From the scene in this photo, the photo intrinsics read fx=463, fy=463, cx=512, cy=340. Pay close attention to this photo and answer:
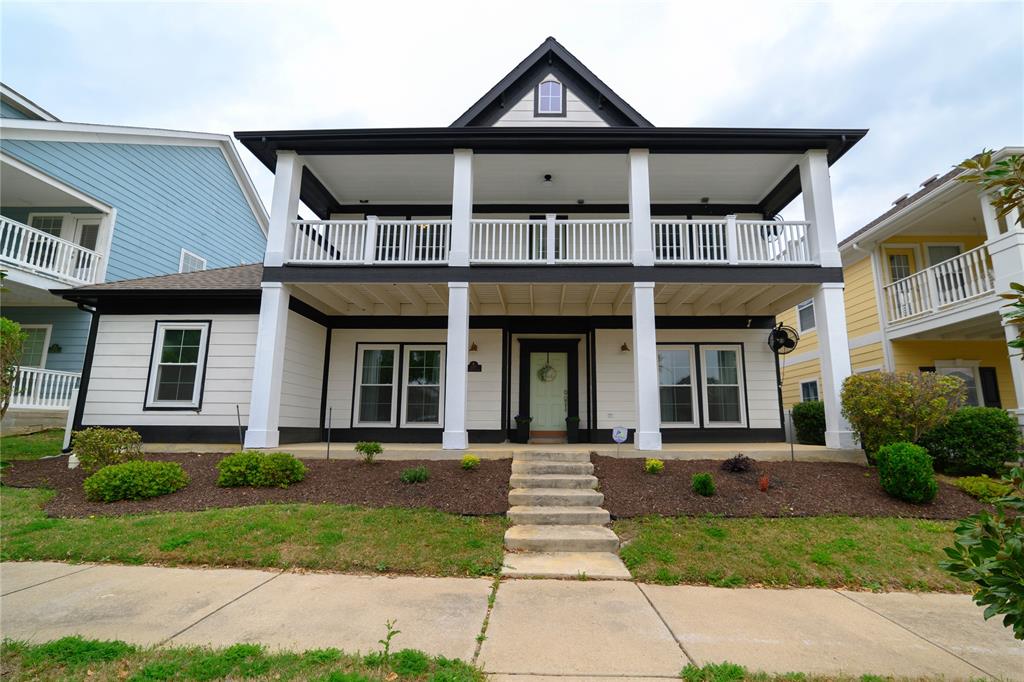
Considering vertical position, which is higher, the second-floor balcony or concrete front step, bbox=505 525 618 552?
the second-floor balcony

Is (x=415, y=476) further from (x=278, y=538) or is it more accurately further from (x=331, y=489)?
(x=278, y=538)

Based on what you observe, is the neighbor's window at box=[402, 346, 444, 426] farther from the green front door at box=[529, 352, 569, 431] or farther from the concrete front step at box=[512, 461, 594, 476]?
the concrete front step at box=[512, 461, 594, 476]

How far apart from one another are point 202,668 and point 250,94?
14.1m

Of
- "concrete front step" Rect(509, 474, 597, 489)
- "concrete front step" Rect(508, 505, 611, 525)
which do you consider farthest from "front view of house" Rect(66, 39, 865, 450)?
"concrete front step" Rect(508, 505, 611, 525)

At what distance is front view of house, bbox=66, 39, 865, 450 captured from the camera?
9.09 meters

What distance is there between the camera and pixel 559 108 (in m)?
10.6

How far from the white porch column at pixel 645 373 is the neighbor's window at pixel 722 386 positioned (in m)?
2.89

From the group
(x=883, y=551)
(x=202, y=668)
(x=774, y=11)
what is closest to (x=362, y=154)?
(x=774, y=11)

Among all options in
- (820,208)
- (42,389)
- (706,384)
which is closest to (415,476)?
(706,384)

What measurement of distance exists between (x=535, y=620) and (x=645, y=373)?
229 inches

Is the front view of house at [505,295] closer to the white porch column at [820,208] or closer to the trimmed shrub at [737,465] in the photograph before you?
the white porch column at [820,208]

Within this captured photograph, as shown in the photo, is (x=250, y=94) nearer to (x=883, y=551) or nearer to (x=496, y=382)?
(x=496, y=382)

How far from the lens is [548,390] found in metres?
11.2

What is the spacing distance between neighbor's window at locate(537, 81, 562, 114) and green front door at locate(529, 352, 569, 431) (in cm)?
565
